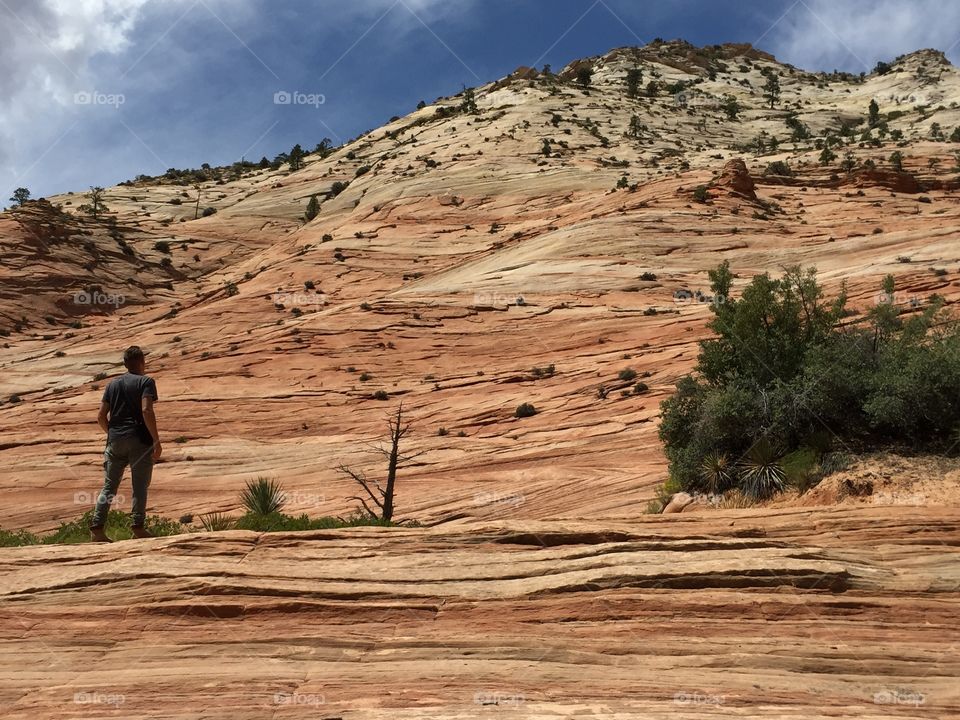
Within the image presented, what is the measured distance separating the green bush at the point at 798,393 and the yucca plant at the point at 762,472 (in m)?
0.02

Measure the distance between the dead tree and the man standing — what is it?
4492mm

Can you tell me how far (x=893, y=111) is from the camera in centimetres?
6694

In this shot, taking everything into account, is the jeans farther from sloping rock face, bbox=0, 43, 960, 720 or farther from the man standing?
sloping rock face, bbox=0, 43, 960, 720

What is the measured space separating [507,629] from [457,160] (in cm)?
5041

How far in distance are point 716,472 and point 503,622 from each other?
6090 mm

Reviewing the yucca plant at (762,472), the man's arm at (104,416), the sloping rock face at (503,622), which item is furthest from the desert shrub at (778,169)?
the man's arm at (104,416)

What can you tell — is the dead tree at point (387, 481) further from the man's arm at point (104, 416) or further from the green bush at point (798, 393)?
the green bush at point (798, 393)

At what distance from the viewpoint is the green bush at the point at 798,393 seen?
1008cm

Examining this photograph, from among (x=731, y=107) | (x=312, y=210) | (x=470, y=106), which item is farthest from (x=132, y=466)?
(x=731, y=107)

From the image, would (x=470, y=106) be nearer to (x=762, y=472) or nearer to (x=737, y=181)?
(x=737, y=181)

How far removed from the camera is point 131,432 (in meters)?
7.78

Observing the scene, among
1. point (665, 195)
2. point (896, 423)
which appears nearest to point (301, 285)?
point (665, 195)

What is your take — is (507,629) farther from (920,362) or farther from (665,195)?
(665,195)

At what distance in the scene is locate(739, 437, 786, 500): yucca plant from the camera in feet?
34.3
